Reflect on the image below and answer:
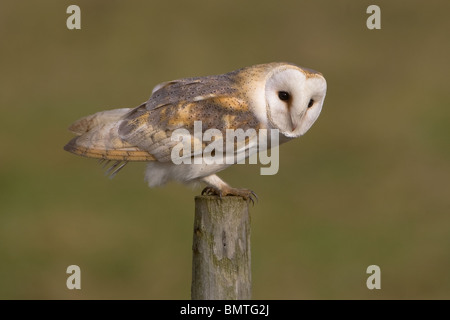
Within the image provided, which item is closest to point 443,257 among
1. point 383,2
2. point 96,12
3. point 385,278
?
point 385,278

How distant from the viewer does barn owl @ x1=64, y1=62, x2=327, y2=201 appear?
16.1 feet

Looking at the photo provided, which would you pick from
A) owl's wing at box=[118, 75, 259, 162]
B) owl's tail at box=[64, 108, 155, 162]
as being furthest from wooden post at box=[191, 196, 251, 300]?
owl's tail at box=[64, 108, 155, 162]

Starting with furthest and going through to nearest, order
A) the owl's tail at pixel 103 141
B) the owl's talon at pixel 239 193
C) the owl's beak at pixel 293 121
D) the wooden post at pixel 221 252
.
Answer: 1. the owl's tail at pixel 103 141
2. the owl's talon at pixel 239 193
3. the owl's beak at pixel 293 121
4. the wooden post at pixel 221 252

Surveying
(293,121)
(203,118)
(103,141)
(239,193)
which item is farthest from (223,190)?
(103,141)

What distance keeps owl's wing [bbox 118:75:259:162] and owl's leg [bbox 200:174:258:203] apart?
221mm

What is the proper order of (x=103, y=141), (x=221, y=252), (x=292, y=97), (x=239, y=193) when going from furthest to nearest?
(x=103, y=141) → (x=239, y=193) → (x=292, y=97) → (x=221, y=252)

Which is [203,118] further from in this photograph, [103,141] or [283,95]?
[103,141]

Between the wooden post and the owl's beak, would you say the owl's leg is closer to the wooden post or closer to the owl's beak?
the wooden post

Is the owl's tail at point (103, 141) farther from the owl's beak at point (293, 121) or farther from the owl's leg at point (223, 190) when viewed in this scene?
the owl's beak at point (293, 121)

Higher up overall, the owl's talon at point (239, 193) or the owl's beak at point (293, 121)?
the owl's beak at point (293, 121)

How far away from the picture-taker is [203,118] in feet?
16.6

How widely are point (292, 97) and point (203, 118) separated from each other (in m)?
0.52

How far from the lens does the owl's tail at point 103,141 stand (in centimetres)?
511

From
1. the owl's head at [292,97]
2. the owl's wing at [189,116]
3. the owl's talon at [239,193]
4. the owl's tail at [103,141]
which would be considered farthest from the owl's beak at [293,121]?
the owl's tail at [103,141]
